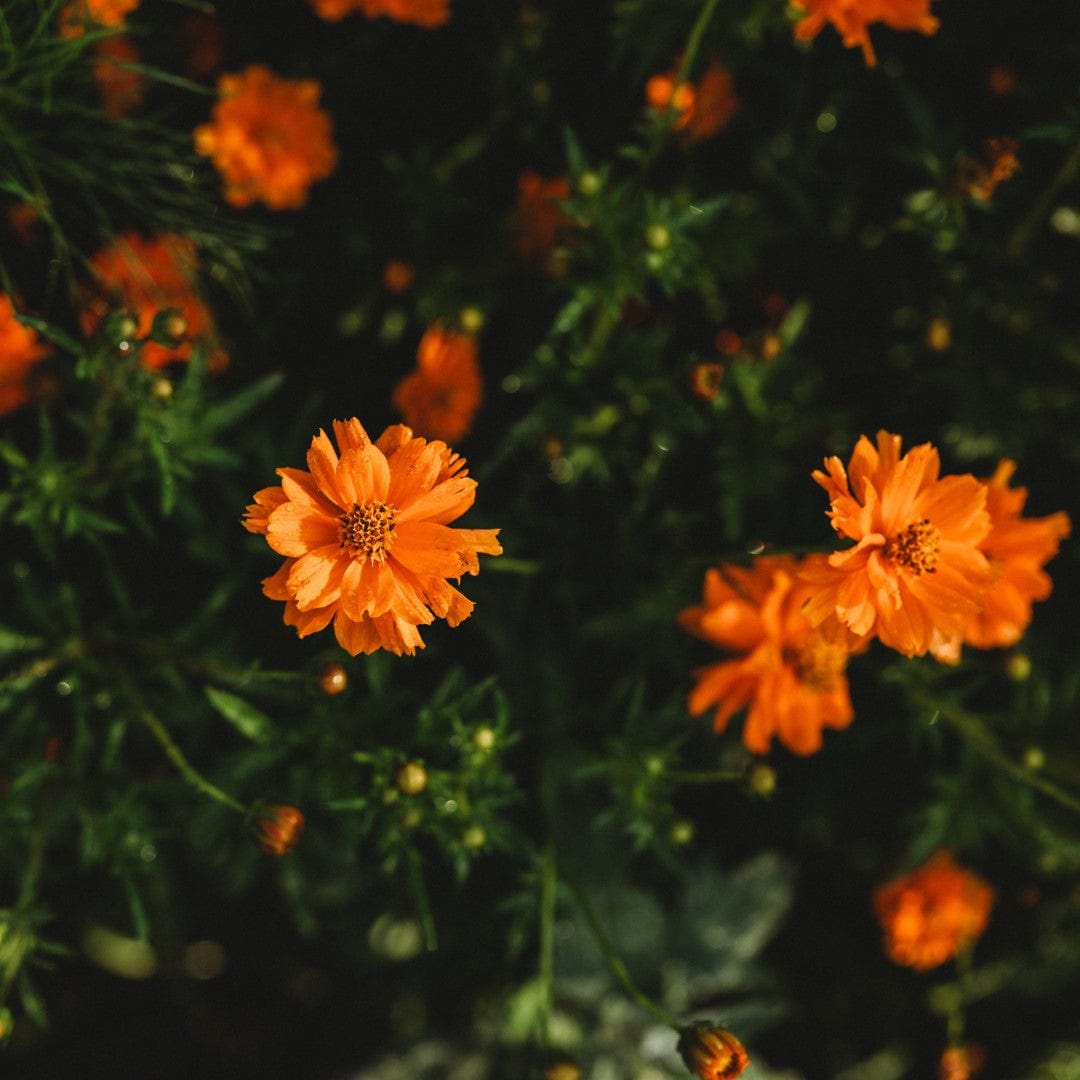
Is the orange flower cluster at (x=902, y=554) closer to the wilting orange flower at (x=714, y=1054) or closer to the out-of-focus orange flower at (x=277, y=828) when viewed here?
the wilting orange flower at (x=714, y=1054)

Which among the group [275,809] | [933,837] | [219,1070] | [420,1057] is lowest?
[219,1070]

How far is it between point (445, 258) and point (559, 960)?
1.58 m

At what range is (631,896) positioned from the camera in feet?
7.45

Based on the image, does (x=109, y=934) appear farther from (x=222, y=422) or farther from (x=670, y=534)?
(x=670, y=534)

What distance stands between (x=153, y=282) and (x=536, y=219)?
0.75 m

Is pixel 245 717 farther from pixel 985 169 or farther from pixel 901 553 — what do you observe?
pixel 985 169

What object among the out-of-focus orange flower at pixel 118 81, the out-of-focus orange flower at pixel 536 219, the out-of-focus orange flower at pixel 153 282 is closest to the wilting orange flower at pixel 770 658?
the out-of-focus orange flower at pixel 536 219

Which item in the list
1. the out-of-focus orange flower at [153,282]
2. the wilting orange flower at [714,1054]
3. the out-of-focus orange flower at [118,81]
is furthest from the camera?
the out-of-focus orange flower at [118,81]

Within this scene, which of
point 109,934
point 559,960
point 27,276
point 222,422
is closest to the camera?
point 222,422

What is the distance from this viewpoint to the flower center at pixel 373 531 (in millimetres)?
1254

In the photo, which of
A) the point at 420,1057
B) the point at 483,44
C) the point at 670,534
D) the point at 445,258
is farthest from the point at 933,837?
the point at 483,44

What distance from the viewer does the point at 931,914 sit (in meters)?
2.08

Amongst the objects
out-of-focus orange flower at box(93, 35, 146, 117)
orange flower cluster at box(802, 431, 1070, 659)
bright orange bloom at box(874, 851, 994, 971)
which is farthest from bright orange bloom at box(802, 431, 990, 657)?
out-of-focus orange flower at box(93, 35, 146, 117)

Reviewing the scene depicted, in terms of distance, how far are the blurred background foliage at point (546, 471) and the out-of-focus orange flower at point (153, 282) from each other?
3cm
